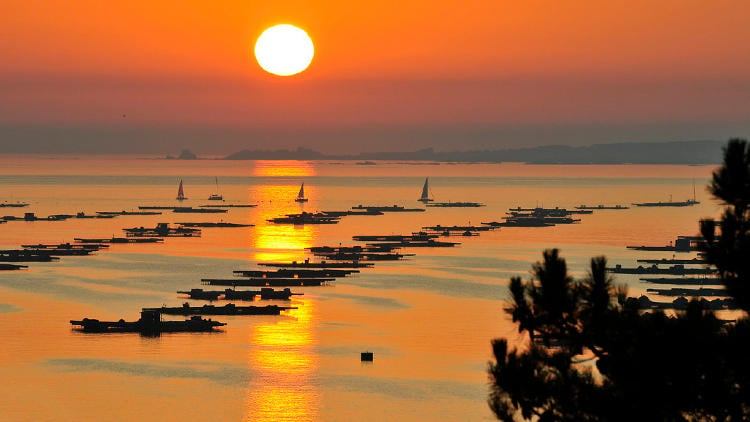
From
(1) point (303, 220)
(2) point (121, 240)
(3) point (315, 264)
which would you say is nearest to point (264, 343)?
(3) point (315, 264)

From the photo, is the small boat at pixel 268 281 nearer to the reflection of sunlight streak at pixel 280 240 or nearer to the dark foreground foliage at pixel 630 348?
the reflection of sunlight streak at pixel 280 240

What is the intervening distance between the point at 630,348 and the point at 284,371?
4040cm

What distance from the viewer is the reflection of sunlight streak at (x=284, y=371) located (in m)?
46.2

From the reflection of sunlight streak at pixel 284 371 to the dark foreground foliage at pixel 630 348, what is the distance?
2938 centimetres

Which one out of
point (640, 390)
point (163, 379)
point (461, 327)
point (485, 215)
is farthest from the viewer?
point (485, 215)

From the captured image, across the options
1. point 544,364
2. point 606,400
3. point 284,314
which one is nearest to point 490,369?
point 544,364

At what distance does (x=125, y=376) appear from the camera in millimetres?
53469

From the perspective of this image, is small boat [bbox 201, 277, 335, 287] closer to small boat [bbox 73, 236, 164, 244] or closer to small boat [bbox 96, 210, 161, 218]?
small boat [bbox 73, 236, 164, 244]

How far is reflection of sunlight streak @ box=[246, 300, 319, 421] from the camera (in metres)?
46.2

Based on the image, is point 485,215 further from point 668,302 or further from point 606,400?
point 606,400

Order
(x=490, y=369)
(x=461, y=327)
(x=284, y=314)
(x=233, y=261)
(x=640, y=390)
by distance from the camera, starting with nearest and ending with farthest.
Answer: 1. (x=640, y=390)
2. (x=490, y=369)
3. (x=461, y=327)
4. (x=284, y=314)
5. (x=233, y=261)

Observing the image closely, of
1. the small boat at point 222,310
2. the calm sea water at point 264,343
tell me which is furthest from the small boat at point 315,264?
the small boat at point 222,310

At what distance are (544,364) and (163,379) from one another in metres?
38.6

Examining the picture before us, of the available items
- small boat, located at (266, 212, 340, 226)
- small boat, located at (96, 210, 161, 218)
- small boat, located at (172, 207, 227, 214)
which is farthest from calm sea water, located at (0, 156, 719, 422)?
small boat, located at (172, 207, 227, 214)
